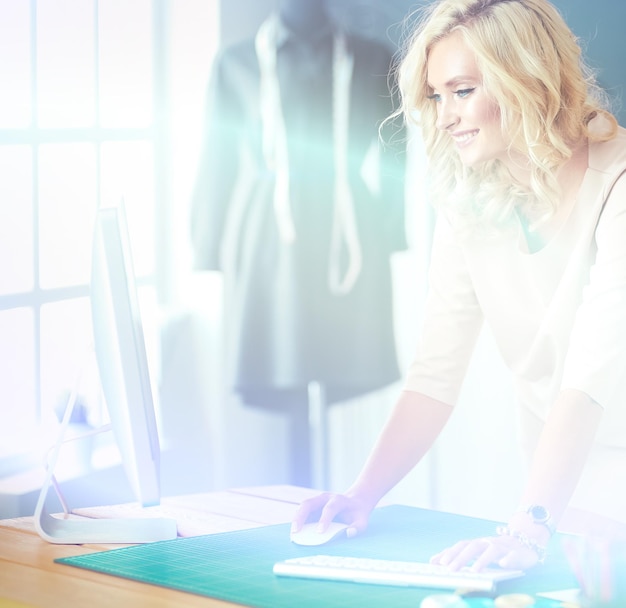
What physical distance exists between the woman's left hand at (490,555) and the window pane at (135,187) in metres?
1.80

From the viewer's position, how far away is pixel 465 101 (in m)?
1.57

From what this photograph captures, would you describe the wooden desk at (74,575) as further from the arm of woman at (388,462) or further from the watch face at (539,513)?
the watch face at (539,513)

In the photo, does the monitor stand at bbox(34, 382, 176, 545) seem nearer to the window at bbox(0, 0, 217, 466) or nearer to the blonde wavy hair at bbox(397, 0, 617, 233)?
the blonde wavy hair at bbox(397, 0, 617, 233)

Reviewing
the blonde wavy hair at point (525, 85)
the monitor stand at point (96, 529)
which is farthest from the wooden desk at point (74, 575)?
the blonde wavy hair at point (525, 85)

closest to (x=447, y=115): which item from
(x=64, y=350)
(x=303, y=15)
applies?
(x=303, y=15)

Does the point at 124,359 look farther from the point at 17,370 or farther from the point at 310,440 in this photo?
the point at 310,440

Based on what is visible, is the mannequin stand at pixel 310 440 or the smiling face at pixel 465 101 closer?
the smiling face at pixel 465 101

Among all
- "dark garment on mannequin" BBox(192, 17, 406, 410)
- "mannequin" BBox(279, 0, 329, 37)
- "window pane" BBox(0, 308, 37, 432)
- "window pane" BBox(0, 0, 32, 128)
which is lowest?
"window pane" BBox(0, 308, 37, 432)

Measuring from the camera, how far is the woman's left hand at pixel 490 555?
3.56ft

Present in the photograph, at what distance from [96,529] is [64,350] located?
135 centimetres

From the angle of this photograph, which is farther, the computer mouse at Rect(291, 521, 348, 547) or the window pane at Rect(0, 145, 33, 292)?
the window pane at Rect(0, 145, 33, 292)

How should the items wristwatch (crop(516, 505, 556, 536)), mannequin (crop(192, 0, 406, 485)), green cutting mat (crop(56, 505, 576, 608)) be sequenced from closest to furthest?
green cutting mat (crop(56, 505, 576, 608)), wristwatch (crop(516, 505, 556, 536)), mannequin (crop(192, 0, 406, 485))

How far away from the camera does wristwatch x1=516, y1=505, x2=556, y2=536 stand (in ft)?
3.87

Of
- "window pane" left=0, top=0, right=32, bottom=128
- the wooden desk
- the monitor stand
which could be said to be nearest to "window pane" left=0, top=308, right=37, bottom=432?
"window pane" left=0, top=0, right=32, bottom=128
